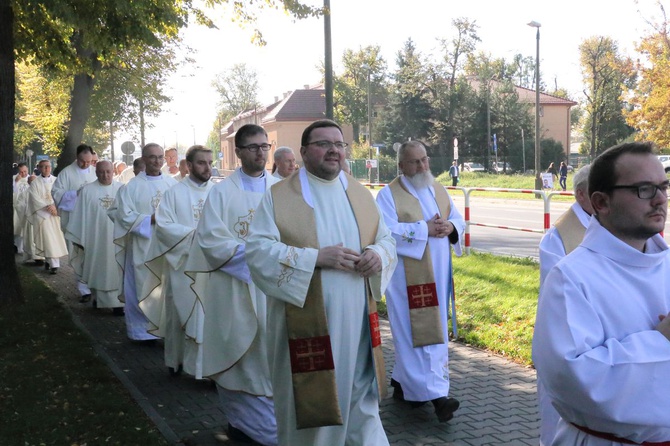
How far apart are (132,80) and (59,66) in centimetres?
1480

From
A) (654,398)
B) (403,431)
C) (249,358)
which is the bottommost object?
(403,431)

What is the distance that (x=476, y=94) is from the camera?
67062 mm

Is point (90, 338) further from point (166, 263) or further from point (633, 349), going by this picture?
point (633, 349)

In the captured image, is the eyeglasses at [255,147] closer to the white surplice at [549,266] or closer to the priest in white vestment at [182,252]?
the priest in white vestment at [182,252]

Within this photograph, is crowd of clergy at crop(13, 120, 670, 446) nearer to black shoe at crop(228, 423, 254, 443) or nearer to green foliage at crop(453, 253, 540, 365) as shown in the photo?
black shoe at crop(228, 423, 254, 443)

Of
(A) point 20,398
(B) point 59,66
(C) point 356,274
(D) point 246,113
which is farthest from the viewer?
(D) point 246,113

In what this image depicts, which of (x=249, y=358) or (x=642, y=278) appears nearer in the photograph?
(x=642, y=278)

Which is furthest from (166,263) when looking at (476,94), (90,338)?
(476,94)

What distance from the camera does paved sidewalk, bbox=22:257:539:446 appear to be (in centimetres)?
574

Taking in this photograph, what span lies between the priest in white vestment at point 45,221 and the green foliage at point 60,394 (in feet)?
20.4

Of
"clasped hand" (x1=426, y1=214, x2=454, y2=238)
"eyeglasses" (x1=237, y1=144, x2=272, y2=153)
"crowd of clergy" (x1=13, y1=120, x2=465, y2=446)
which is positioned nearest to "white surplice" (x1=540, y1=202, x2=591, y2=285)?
"crowd of clergy" (x1=13, y1=120, x2=465, y2=446)

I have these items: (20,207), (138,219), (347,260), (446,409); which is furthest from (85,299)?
(347,260)

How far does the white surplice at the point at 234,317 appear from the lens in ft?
18.5

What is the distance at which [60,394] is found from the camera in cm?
681
